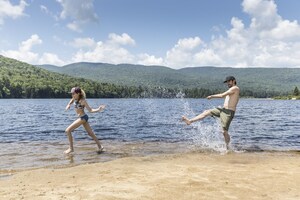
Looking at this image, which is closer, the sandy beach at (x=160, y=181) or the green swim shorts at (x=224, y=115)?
the sandy beach at (x=160, y=181)

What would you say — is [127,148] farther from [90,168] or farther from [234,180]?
[234,180]

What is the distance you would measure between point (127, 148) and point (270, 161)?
7.27m

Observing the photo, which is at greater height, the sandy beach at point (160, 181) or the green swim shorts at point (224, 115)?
the green swim shorts at point (224, 115)

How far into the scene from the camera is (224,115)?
53.2ft

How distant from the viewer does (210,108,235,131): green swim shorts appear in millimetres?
16094

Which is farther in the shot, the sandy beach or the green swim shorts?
the green swim shorts

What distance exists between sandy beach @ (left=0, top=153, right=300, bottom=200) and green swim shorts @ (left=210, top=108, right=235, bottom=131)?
3.23m

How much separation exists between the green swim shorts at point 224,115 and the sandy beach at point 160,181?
3.23 m

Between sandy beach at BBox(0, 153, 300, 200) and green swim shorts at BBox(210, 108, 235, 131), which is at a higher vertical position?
green swim shorts at BBox(210, 108, 235, 131)

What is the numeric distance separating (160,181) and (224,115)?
Result: 760 cm

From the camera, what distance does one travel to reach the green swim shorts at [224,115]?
16.1 m

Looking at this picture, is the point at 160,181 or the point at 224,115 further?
the point at 224,115

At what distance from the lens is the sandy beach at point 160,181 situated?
8.23 meters

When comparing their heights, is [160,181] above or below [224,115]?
below
